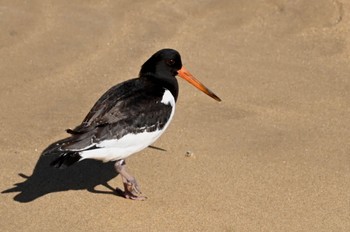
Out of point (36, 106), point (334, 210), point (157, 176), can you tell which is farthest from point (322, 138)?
point (36, 106)

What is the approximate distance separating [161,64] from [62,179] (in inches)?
57.5

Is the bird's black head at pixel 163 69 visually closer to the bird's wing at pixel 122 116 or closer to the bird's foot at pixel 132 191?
the bird's wing at pixel 122 116

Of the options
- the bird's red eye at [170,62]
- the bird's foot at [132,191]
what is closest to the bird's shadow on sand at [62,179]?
the bird's foot at [132,191]

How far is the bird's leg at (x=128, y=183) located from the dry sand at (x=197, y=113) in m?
0.09

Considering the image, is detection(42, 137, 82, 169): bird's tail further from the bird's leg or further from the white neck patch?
the white neck patch

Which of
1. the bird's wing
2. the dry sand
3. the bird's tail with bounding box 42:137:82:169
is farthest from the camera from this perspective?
the dry sand

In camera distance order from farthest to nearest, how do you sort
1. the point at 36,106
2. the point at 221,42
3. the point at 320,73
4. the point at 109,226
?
the point at 221,42 → the point at 320,73 → the point at 36,106 → the point at 109,226

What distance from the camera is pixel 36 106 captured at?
27.7 feet

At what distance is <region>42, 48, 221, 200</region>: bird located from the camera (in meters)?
6.47

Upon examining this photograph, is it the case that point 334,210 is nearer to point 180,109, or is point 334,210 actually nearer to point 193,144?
point 193,144

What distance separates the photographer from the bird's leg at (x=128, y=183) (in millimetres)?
6945

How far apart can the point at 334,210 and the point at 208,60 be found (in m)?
3.28

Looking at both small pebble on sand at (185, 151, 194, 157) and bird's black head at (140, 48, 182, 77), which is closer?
bird's black head at (140, 48, 182, 77)

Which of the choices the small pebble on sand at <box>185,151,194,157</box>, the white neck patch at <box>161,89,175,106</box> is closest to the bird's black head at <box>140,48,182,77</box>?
the white neck patch at <box>161,89,175,106</box>
